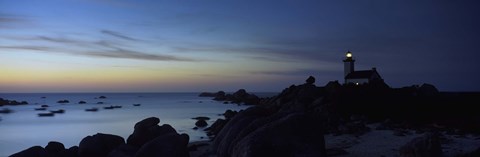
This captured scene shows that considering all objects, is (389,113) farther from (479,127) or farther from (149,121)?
(149,121)

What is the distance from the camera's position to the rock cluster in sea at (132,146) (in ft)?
49.4

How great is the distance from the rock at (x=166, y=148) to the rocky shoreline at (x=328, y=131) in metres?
0.04

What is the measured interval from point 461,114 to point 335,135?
12592 millimetres

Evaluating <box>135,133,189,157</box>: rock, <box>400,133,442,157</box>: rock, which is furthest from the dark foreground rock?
<box>400,133,442,157</box>: rock

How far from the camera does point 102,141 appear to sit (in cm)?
1898

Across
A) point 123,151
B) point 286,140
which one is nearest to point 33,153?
point 123,151

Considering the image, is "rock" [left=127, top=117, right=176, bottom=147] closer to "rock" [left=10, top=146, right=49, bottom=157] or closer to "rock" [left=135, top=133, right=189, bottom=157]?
"rock" [left=10, top=146, right=49, bottom=157]

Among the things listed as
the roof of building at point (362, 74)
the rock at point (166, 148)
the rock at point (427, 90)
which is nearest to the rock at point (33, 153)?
the rock at point (166, 148)

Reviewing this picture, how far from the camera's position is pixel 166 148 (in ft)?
49.2

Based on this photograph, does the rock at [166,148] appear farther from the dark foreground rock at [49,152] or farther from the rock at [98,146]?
the dark foreground rock at [49,152]

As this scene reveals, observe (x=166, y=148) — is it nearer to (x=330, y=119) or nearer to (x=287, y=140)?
(x=287, y=140)

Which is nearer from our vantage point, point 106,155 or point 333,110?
point 106,155

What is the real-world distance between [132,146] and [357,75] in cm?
4031

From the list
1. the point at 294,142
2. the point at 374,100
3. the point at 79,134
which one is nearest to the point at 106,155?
the point at 294,142
